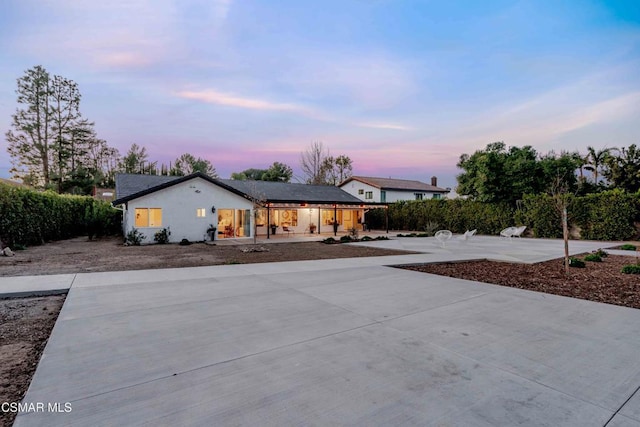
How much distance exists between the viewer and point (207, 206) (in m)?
16.8

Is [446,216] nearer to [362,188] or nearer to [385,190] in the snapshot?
[385,190]

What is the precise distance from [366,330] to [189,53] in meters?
13.5

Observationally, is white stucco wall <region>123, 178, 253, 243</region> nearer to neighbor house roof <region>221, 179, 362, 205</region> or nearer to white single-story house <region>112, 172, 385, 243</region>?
white single-story house <region>112, 172, 385, 243</region>

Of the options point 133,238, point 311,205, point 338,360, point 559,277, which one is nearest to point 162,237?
point 133,238

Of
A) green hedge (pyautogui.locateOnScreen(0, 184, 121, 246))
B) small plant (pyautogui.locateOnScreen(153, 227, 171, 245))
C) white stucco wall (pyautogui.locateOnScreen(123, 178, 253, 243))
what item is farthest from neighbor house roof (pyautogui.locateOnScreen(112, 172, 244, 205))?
green hedge (pyautogui.locateOnScreen(0, 184, 121, 246))

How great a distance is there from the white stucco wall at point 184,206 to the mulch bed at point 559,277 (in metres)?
12.3

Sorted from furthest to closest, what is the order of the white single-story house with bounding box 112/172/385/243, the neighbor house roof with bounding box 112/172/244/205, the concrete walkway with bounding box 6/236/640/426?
the white single-story house with bounding box 112/172/385/243 → the neighbor house roof with bounding box 112/172/244/205 → the concrete walkway with bounding box 6/236/640/426

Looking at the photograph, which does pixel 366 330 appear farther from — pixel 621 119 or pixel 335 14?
pixel 621 119

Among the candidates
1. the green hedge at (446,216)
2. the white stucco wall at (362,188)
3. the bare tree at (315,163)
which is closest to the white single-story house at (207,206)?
the green hedge at (446,216)

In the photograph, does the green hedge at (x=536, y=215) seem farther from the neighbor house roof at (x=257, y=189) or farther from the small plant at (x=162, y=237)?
the small plant at (x=162, y=237)

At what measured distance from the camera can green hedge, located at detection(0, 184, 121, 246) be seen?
11594 millimetres

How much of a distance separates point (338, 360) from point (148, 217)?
1553cm

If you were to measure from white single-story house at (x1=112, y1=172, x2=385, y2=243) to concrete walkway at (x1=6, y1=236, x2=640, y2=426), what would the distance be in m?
10.0

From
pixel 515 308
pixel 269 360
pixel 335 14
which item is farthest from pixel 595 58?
pixel 269 360
